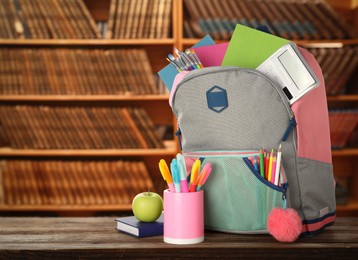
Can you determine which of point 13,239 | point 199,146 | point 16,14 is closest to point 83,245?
point 13,239

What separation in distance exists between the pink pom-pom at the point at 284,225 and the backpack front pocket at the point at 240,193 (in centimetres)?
4

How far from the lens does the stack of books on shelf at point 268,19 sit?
304 cm

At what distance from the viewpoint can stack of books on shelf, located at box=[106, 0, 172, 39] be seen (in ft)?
9.95

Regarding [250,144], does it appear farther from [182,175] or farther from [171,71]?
[171,71]

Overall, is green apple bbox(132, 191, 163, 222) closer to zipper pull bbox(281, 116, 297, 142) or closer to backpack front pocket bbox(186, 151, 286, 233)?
backpack front pocket bbox(186, 151, 286, 233)

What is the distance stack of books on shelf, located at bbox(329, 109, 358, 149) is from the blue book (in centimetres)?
216

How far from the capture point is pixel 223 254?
0.94m

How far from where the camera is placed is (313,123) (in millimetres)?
1088

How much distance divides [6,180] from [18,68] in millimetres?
647

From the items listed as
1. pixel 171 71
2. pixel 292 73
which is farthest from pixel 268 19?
pixel 292 73

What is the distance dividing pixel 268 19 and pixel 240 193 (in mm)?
2201

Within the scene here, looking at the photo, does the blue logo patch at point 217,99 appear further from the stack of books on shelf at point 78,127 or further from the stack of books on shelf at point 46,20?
the stack of books on shelf at point 46,20

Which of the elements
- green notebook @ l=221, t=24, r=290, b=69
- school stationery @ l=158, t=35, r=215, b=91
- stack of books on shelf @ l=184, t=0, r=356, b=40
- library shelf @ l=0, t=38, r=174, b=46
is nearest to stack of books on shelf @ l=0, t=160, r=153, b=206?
library shelf @ l=0, t=38, r=174, b=46

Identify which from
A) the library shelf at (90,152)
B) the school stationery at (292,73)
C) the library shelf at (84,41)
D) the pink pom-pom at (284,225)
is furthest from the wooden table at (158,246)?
the library shelf at (84,41)
